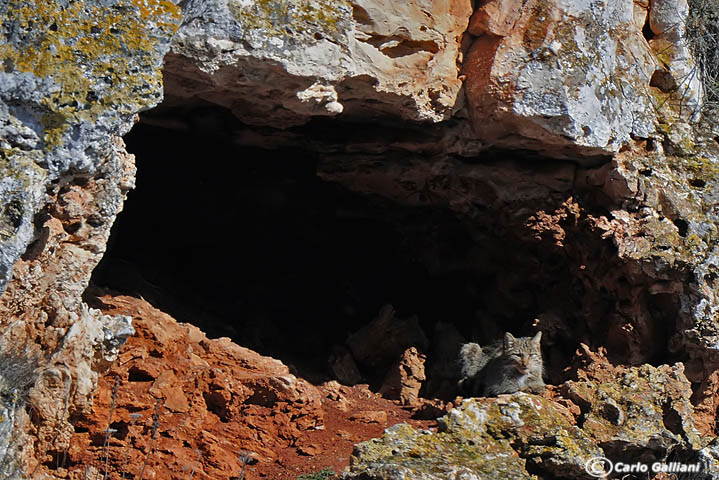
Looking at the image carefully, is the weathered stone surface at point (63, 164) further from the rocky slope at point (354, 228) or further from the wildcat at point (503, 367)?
the wildcat at point (503, 367)

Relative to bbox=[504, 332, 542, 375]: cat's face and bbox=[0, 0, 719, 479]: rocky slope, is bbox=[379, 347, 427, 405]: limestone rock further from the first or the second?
bbox=[504, 332, 542, 375]: cat's face

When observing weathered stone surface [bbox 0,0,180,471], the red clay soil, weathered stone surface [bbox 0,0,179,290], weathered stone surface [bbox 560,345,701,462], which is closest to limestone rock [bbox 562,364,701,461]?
weathered stone surface [bbox 560,345,701,462]

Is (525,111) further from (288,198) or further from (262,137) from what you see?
(288,198)

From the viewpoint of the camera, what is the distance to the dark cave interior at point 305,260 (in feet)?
25.1

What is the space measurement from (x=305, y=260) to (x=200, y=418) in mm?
3588

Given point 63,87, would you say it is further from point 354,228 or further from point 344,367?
point 354,228

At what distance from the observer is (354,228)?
8.78m

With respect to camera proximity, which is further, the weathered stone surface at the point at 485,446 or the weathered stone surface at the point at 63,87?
the weathered stone surface at the point at 485,446

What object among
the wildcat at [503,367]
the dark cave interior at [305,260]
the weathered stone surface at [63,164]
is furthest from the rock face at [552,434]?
the weathered stone surface at [63,164]

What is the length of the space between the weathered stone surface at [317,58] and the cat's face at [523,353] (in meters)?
1.95

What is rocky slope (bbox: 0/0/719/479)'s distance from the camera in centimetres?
471

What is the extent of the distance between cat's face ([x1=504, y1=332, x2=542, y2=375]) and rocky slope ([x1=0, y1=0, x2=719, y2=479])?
0.36 m

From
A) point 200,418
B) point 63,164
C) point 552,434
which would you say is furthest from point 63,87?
point 552,434

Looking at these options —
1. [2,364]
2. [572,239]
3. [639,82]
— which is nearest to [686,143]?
[639,82]
